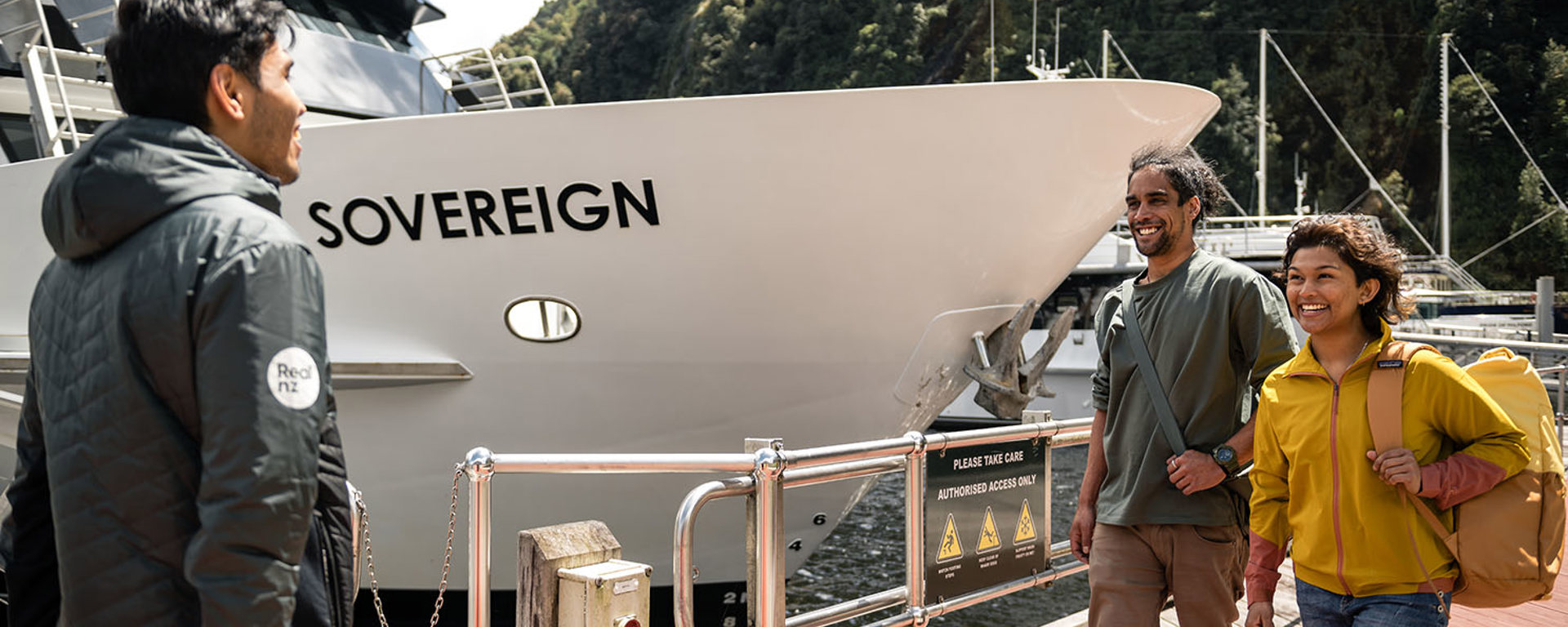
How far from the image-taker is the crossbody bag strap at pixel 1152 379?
116 inches

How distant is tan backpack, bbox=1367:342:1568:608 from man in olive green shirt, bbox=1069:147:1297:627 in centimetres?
56

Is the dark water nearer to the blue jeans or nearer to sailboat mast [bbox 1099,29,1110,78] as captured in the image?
sailboat mast [bbox 1099,29,1110,78]

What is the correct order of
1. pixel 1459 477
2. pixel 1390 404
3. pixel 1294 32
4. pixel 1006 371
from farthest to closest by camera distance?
pixel 1294 32 → pixel 1006 371 → pixel 1390 404 → pixel 1459 477

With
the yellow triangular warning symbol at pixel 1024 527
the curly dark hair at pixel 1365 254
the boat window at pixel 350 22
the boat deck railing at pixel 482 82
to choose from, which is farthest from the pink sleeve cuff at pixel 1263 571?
the boat window at pixel 350 22

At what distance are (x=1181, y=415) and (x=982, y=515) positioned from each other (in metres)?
1.50

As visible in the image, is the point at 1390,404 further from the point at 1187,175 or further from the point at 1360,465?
the point at 1187,175

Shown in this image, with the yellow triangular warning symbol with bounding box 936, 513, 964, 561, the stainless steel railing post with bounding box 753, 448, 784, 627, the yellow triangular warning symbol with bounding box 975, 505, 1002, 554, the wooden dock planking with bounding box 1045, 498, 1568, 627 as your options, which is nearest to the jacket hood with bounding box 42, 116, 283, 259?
the stainless steel railing post with bounding box 753, 448, 784, 627

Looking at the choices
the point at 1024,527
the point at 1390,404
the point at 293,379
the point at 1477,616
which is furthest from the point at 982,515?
the point at 293,379

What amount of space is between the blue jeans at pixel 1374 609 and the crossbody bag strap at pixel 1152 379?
497 mm

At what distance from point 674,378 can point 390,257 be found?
1.46 meters

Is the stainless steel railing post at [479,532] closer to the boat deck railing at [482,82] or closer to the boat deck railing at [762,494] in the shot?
the boat deck railing at [762,494]

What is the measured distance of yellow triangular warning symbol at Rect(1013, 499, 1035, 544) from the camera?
455 centimetres

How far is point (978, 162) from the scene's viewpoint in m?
5.61

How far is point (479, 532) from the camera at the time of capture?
345 cm
